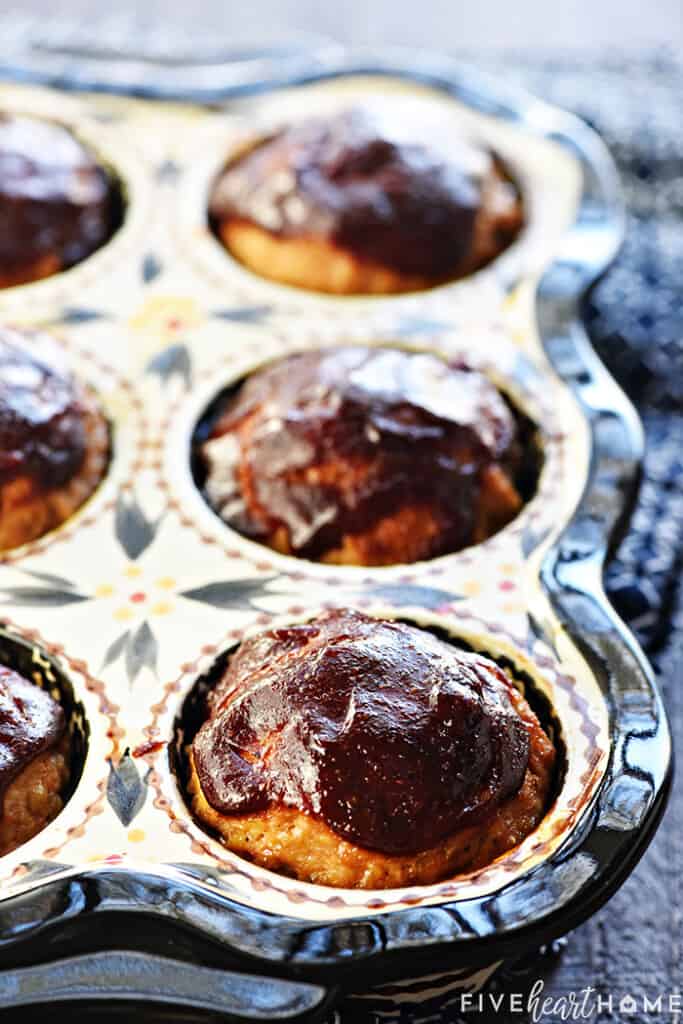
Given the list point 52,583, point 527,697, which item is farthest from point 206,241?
point 527,697

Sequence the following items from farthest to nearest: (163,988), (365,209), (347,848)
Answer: (365,209) < (347,848) < (163,988)

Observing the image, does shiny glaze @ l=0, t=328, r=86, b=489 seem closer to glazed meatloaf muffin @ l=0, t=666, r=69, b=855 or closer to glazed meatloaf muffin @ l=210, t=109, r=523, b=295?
glazed meatloaf muffin @ l=0, t=666, r=69, b=855

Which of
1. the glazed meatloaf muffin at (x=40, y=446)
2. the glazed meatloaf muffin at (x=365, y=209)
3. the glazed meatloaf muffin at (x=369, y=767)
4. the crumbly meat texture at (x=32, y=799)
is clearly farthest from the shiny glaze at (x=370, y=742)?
the glazed meatloaf muffin at (x=365, y=209)

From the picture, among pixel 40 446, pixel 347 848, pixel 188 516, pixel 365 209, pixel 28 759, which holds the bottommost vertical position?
pixel 347 848

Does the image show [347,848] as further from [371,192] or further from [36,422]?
[371,192]

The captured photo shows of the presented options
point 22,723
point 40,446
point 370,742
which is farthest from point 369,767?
point 40,446

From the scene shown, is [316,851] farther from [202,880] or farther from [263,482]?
[263,482]
